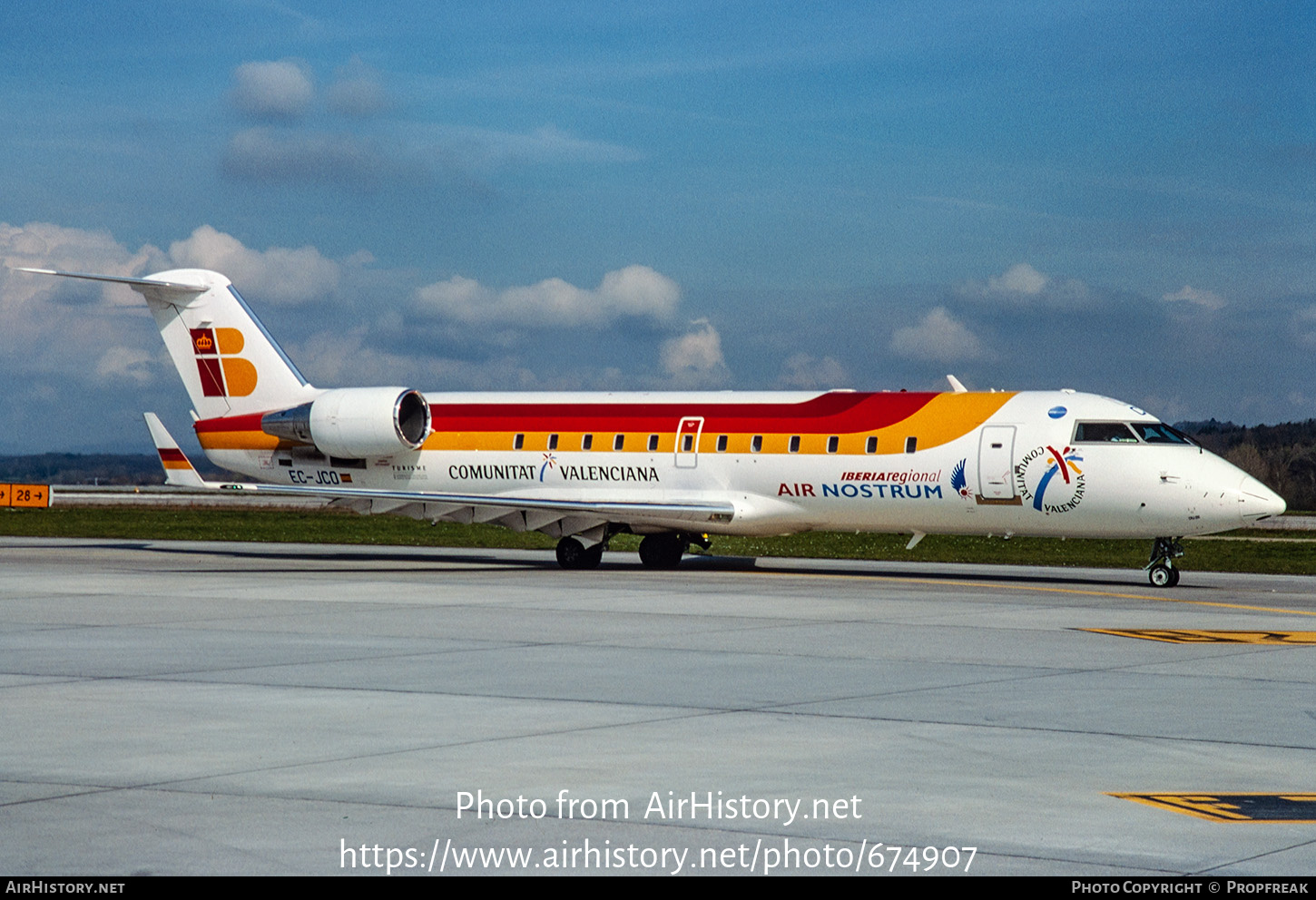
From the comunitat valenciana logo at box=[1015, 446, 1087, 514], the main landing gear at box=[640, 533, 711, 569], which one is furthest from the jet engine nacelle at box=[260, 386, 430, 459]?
the comunitat valenciana logo at box=[1015, 446, 1087, 514]

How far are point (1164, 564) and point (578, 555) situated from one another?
11815 millimetres

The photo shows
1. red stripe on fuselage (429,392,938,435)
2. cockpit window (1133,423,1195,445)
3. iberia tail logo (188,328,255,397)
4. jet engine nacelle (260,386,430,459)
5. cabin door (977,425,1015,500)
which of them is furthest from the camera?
iberia tail logo (188,328,255,397)

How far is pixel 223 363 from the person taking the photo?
34.5 meters

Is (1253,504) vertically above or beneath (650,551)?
above

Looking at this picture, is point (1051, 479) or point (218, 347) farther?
point (218, 347)

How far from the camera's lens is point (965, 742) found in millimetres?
10375

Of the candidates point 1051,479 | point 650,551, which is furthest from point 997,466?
point 650,551

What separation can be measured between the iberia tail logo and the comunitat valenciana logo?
59.9 feet

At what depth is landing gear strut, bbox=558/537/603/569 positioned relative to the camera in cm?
3103

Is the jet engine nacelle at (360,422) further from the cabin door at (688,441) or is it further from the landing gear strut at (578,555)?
the cabin door at (688,441)

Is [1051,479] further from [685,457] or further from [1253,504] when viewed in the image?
[685,457]

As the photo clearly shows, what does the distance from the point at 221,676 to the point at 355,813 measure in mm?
6028

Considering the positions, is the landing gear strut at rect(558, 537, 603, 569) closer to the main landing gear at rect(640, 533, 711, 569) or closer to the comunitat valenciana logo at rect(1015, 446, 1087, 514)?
the main landing gear at rect(640, 533, 711, 569)

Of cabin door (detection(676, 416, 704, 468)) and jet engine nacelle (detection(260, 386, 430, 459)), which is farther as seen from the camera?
jet engine nacelle (detection(260, 386, 430, 459))
